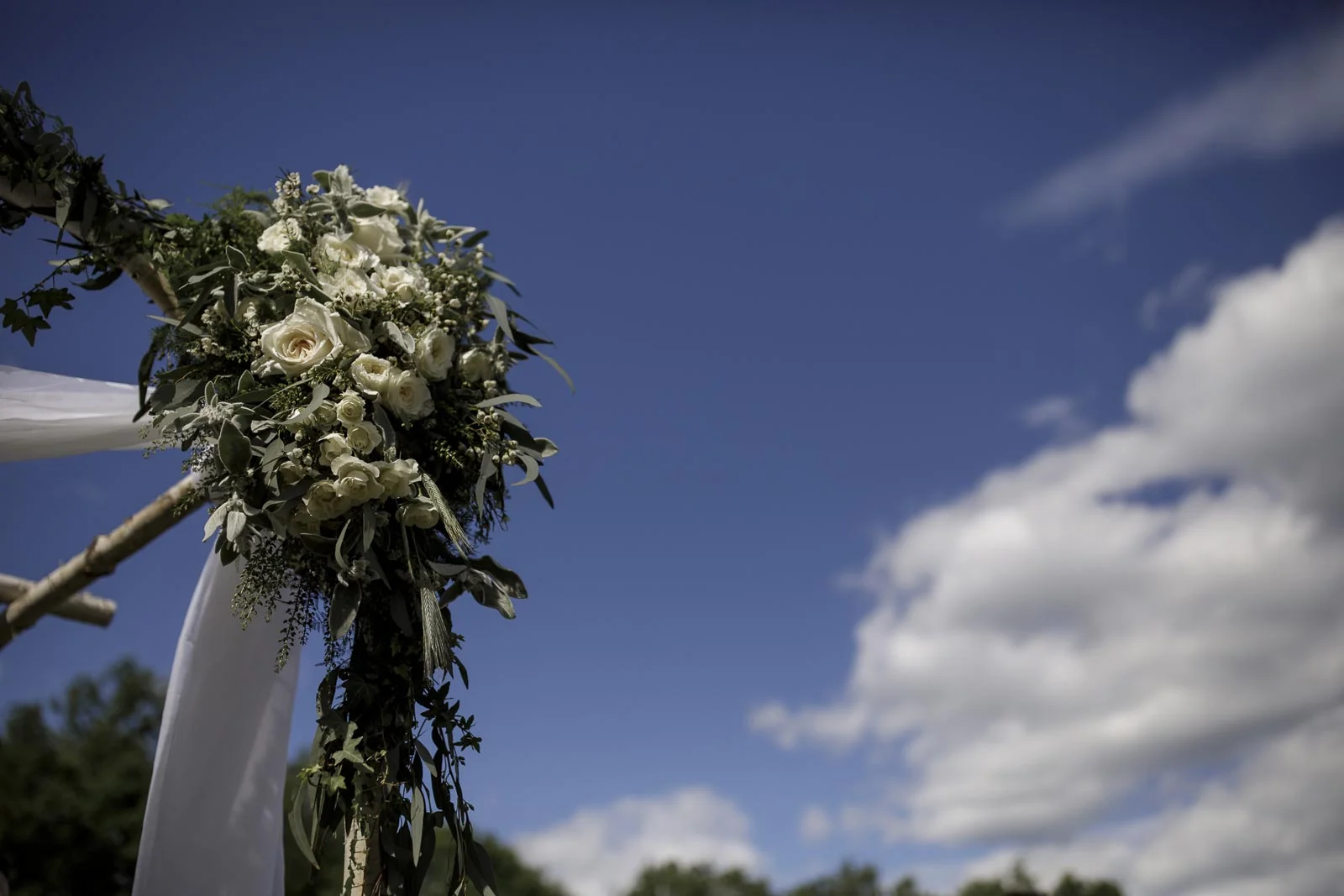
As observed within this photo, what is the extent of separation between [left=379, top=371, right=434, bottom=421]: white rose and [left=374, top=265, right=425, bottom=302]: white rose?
12.7 inches

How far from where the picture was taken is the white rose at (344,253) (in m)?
3.17

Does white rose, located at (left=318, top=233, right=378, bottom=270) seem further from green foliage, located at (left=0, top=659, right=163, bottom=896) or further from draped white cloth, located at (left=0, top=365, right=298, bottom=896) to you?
green foliage, located at (left=0, top=659, right=163, bottom=896)

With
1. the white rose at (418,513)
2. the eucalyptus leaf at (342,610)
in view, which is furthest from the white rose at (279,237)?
the eucalyptus leaf at (342,610)

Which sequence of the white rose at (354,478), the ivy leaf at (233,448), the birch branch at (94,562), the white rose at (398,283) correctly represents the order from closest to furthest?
the ivy leaf at (233,448)
the white rose at (354,478)
the white rose at (398,283)
the birch branch at (94,562)

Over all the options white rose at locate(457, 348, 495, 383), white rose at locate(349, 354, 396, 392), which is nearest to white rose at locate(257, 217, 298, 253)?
white rose at locate(349, 354, 396, 392)

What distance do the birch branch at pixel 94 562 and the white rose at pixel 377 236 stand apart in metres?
1.47

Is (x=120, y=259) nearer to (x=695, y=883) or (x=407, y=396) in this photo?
(x=407, y=396)

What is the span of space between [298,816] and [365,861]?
244 millimetres

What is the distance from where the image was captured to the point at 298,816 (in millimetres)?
2508

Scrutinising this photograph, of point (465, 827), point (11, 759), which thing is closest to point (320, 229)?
point (465, 827)

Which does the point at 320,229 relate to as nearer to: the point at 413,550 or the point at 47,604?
the point at 413,550

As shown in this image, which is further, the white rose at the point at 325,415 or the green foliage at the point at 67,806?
the green foliage at the point at 67,806

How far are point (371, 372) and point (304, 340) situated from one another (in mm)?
238

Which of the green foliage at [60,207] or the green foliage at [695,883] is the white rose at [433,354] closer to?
the green foliage at [60,207]
